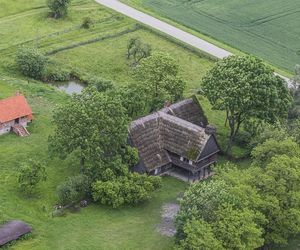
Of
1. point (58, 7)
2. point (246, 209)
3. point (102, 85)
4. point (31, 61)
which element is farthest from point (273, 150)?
point (58, 7)

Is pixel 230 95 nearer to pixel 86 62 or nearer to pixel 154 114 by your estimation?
pixel 154 114

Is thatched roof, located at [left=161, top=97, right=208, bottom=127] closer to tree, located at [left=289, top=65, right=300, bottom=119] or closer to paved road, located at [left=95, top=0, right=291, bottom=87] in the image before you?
tree, located at [left=289, top=65, right=300, bottom=119]

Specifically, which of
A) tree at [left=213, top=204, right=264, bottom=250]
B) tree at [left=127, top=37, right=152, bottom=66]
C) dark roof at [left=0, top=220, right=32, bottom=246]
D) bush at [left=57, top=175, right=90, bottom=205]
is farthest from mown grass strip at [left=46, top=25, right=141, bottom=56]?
tree at [left=213, top=204, right=264, bottom=250]

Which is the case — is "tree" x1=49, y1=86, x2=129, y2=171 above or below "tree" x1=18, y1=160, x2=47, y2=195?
above

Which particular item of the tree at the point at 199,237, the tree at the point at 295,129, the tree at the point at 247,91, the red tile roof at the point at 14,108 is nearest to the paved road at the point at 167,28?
the tree at the point at 247,91

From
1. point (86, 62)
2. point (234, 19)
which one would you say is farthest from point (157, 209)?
point (234, 19)
